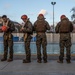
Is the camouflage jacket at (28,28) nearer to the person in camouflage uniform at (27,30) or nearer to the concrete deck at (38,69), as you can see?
the person in camouflage uniform at (27,30)

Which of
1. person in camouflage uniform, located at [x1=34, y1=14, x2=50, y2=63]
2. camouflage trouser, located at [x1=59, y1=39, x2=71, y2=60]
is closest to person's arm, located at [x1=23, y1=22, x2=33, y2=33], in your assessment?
person in camouflage uniform, located at [x1=34, y1=14, x2=50, y2=63]

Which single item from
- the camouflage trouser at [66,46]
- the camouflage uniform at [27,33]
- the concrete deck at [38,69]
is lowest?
the concrete deck at [38,69]

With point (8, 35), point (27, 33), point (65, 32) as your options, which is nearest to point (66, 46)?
point (65, 32)

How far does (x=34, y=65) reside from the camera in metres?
12.0

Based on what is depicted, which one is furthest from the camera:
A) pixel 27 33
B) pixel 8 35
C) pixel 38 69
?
pixel 8 35

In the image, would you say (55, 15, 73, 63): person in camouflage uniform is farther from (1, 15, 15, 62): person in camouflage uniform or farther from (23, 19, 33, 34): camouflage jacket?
(1, 15, 15, 62): person in camouflage uniform

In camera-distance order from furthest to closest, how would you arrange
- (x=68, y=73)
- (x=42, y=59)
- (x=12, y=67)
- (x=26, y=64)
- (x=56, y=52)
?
(x=56, y=52)
(x=42, y=59)
(x=26, y=64)
(x=12, y=67)
(x=68, y=73)

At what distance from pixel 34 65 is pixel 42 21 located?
1.82 m

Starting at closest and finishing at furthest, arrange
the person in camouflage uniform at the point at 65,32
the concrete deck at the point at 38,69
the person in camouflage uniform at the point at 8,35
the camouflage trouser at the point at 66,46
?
the concrete deck at the point at 38,69 → the person in camouflage uniform at the point at 65,32 → the camouflage trouser at the point at 66,46 → the person in camouflage uniform at the point at 8,35

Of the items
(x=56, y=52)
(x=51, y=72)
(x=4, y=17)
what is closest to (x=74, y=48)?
(x=56, y=52)

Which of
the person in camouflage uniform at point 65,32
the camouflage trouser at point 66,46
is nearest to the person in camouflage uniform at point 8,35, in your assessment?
the person in camouflage uniform at point 65,32

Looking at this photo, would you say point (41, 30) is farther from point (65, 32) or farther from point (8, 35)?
point (8, 35)

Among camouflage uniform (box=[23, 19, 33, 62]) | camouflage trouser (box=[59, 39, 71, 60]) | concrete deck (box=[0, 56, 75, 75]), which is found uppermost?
camouflage uniform (box=[23, 19, 33, 62])

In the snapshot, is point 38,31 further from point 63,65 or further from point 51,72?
point 51,72
